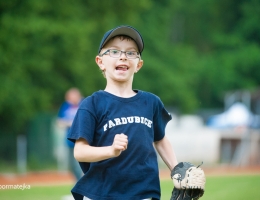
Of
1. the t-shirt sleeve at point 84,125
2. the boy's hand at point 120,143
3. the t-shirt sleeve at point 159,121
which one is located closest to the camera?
the boy's hand at point 120,143

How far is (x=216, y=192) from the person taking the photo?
1080 cm

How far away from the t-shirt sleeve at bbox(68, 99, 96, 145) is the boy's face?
0.28 m

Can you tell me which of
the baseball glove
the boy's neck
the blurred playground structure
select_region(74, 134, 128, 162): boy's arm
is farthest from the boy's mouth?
the blurred playground structure

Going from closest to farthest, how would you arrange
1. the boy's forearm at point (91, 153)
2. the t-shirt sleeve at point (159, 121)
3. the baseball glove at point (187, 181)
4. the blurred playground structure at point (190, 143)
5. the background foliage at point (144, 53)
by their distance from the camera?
the boy's forearm at point (91, 153) → the baseball glove at point (187, 181) → the t-shirt sleeve at point (159, 121) → the background foliage at point (144, 53) → the blurred playground structure at point (190, 143)

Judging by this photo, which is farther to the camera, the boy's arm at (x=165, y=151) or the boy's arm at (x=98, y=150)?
the boy's arm at (x=165, y=151)

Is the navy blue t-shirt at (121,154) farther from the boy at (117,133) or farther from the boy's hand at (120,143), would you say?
the boy's hand at (120,143)

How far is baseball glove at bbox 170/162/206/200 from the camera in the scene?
376 cm

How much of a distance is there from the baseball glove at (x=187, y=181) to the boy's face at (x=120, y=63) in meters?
0.69

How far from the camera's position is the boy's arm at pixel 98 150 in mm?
3344

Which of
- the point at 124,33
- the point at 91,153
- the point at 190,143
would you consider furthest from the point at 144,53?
the point at 91,153

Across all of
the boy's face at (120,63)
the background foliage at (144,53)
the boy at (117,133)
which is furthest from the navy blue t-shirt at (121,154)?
the background foliage at (144,53)

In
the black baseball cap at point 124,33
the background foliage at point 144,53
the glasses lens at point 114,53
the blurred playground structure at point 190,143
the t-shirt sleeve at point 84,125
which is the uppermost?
the background foliage at point 144,53

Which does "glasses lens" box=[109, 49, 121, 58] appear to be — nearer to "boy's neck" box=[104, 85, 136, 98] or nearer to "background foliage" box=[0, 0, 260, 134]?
"boy's neck" box=[104, 85, 136, 98]

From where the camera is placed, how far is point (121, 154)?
12.1ft
